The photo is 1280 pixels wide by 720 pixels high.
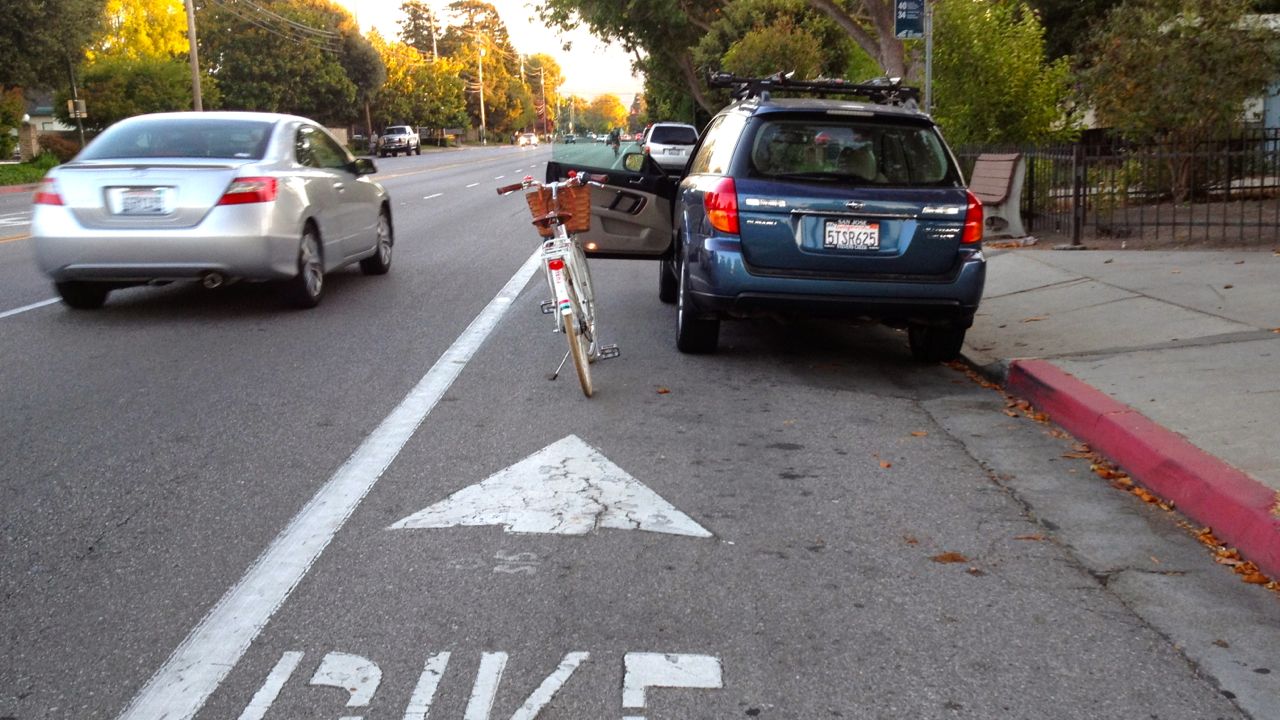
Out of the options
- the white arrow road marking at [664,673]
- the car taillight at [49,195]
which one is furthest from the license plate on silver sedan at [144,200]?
the white arrow road marking at [664,673]

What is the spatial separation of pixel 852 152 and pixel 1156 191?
8263mm

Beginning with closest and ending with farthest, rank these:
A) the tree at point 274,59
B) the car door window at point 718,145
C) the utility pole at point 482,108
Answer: the car door window at point 718,145 → the tree at point 274,59 → the utility pole at point 482,108

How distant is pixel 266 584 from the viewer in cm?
444

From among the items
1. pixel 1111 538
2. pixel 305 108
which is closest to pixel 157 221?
pixel 1111 538

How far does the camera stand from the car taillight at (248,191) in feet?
32.1

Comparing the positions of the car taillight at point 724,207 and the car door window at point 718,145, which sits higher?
the car door window at point 718,145

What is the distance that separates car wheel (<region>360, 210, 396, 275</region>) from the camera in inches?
512

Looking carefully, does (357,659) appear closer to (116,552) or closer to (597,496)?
(116,552)

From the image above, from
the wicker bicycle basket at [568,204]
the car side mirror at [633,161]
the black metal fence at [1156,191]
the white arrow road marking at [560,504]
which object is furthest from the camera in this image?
the black metal fence at [1156,191]

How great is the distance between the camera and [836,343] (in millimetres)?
9539

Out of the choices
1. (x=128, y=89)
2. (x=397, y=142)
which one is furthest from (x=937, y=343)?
(x=397, y=142)

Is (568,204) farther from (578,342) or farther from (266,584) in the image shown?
(266,584)

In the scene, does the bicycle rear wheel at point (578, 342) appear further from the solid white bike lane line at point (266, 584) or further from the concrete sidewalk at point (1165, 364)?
the concrete sidewalk at point (1165, 364)

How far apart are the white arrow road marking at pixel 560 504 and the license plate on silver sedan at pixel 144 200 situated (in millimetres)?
4996
